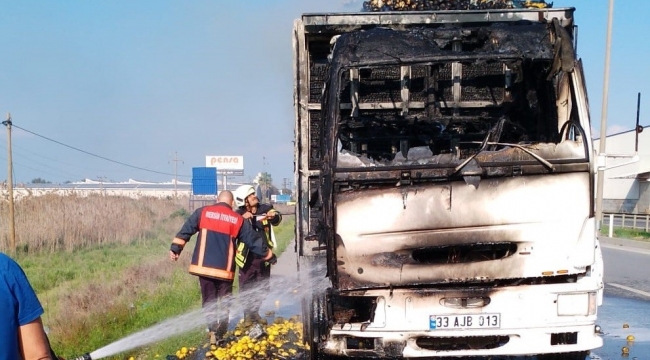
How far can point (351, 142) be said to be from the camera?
635 cm

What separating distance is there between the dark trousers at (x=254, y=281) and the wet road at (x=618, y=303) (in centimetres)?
46

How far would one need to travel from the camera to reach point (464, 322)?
4492 mm

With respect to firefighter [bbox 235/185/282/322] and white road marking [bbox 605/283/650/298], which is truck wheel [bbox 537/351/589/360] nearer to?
firefighter [bbox 235/185/282/322]

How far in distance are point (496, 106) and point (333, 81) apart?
2.04 meters

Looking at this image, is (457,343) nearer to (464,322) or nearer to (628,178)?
(464,322)

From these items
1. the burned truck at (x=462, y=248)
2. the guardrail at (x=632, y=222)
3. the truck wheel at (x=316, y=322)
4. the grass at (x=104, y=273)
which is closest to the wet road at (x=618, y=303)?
the grass at (x=104, y=273)

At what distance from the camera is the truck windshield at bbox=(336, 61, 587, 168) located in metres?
5.63

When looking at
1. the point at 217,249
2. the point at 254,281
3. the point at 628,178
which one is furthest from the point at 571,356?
the point at 628,178

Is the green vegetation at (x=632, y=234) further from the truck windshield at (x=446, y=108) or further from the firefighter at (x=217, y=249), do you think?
the firefighter at (x=217, y=249)

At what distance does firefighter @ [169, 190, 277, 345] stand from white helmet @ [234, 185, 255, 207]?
1.09 metres

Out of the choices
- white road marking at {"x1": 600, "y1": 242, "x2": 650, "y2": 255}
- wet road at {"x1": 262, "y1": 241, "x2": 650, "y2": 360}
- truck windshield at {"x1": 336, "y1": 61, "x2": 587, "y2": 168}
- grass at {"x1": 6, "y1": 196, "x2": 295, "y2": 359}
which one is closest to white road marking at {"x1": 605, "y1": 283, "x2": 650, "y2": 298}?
wet road at {"x1": 262, "y1": 241, "x2": 650, "y2": 360}

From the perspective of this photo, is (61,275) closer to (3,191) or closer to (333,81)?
(3,191)

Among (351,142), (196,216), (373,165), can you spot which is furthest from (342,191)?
(196,216)

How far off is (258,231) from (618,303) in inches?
208
